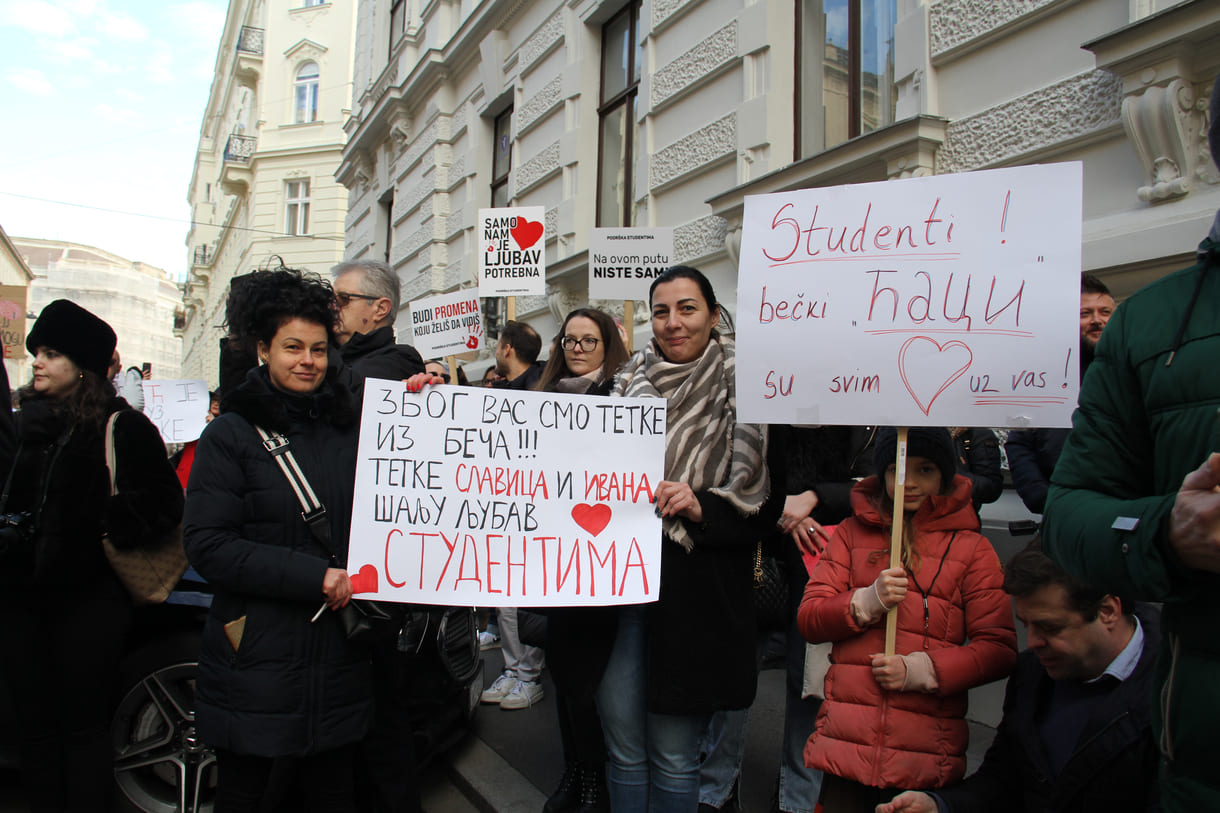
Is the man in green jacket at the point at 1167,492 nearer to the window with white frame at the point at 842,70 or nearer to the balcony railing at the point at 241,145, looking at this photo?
the window with white frame at the point at 842,70

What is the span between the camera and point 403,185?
1420 cm

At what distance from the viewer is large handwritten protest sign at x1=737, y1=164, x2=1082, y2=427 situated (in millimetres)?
1975

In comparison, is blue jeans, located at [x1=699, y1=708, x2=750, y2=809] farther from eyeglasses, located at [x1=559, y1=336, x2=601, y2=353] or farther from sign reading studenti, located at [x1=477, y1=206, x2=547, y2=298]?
sign reading studenti, located at [x1=477, y1=206, x2=547, y2=298]

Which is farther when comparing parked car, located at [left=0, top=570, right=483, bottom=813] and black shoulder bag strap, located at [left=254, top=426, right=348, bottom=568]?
parked car, located at [left=0, top=570, right=483, bottom=813]

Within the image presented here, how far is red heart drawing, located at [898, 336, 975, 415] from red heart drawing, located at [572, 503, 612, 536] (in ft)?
A: 2.92

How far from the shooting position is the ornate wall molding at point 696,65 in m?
6.23


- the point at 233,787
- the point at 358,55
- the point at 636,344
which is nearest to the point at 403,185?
the point at 358,55

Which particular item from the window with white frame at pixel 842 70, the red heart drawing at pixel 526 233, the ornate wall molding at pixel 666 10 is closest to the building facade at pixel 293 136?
the ornate wall molding at pixel 666 10

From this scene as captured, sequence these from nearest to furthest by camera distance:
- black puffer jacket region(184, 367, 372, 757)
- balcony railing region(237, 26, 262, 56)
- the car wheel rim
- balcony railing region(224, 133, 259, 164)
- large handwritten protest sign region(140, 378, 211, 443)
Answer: black puffer jacket region(184, 367, 372, 757) → the car wheel rim → large handwritten protest sign region(140, 378, 211, 443) → balcony railing region(237, 26, 262, 56) → balcony railing region(224, 133, 259, 164)

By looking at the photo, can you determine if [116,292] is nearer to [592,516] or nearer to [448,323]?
[448,323]

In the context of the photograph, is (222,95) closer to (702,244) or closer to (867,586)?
(702,244)

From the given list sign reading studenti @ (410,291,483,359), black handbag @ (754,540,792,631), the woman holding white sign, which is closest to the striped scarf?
the woman holding white sign

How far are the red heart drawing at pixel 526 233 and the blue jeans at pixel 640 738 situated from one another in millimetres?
3735

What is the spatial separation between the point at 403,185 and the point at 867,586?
13.4 meters
